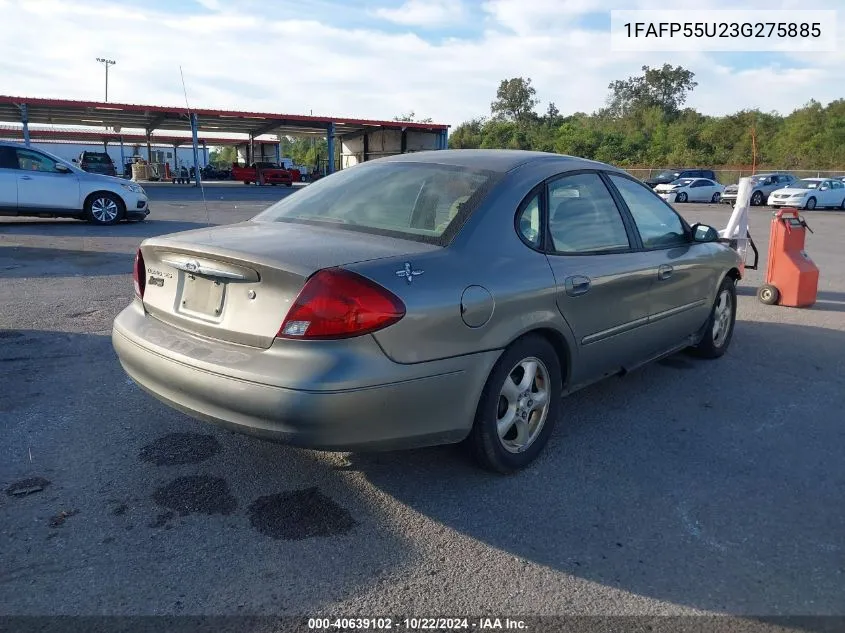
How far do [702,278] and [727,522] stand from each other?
2.42 metres

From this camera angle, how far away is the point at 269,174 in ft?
155

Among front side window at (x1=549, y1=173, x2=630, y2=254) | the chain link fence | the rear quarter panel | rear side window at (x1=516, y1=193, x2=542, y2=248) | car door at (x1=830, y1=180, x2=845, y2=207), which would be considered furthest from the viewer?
the chain link fence

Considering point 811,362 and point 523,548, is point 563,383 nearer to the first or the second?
point 523,548

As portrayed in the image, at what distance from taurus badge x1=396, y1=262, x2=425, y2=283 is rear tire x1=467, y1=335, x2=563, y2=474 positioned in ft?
2.04

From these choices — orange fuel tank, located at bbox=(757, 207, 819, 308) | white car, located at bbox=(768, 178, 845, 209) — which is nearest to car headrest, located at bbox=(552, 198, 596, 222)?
orange fuel tank, located at bbox=(757, 207, 819, 308)

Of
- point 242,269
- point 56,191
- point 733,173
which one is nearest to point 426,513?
point 242,269

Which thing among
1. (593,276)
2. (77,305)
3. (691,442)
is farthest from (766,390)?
(77,305)

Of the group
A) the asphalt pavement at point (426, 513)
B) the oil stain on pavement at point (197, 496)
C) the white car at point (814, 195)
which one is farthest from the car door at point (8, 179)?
the white car at point (814, 195)

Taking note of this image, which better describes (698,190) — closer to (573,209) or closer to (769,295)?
(769,295)

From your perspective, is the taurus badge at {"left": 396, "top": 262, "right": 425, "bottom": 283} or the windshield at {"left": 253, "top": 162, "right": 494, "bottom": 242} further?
the windshield at {"left": 253, "top": 162, "right": 494, "bottom": 242}

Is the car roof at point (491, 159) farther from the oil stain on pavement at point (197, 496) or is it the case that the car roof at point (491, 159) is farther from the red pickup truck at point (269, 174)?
the red pickup truck at point (269, 174)

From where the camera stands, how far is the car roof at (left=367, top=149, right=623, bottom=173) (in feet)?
12.3

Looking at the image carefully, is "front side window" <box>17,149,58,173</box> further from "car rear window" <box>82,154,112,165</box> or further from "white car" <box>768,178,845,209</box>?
"white car" <box>768,178,845,209</box>

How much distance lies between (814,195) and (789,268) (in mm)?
24944
